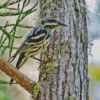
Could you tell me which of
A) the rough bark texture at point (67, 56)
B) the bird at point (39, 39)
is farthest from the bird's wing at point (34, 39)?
the rough bark texture at point (67, 56)

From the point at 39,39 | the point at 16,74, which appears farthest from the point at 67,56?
the point at 16,74

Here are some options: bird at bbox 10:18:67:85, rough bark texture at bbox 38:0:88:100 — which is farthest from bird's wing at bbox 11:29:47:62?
rough bark texture at bbox 38:0:88:100

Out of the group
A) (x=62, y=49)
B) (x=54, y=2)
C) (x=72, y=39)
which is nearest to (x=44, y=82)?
(x=62, y=49)

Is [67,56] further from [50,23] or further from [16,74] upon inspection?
[16,74]

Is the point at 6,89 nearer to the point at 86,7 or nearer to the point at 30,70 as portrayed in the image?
the point at 30,70

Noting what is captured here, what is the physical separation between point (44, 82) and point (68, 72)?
0.31 metres

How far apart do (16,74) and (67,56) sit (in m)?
0.64

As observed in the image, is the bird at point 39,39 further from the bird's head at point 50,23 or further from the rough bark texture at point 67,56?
the rough bark texture at point 67,56

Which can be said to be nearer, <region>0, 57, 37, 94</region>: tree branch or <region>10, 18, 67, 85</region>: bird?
<region>0, 57, 37, 94</region>: tree branch

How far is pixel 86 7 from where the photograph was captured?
8.27 ft

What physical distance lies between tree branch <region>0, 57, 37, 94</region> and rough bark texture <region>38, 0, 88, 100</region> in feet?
0.52

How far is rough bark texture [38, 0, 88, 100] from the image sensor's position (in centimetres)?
212

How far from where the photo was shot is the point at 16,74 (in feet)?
6.61

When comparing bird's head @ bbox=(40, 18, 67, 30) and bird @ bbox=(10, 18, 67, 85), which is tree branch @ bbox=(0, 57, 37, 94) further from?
bird's head @ bbox=(40, 18, 67, 30)
